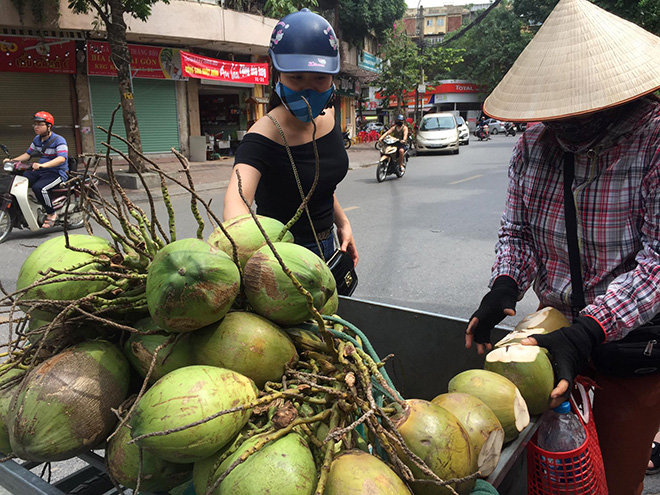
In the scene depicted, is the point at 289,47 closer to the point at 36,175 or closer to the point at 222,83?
the point at 36,175

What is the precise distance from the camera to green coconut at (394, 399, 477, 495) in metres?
0.97

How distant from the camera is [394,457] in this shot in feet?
2.99

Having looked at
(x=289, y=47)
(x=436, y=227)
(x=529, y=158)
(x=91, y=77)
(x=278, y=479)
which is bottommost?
(x=436, y=227)

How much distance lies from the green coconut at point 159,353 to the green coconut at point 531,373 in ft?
2.65

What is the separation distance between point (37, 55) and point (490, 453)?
15.3 meters

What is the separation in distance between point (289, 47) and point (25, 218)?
6.47m

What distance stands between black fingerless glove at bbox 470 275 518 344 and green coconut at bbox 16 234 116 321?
1103mm

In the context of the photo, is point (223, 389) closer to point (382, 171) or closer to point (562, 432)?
point (562, 432)

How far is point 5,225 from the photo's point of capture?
678 cm

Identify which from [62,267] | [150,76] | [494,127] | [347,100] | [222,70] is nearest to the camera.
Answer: [62,267]

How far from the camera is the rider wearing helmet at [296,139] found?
71.4 inches

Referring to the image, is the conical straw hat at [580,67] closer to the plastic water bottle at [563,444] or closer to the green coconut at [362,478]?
the plastic water bottle at [563,444]

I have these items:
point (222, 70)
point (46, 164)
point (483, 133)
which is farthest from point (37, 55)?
point (483, 133)

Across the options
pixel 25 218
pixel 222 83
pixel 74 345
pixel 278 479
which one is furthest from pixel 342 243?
pixel 222 83
